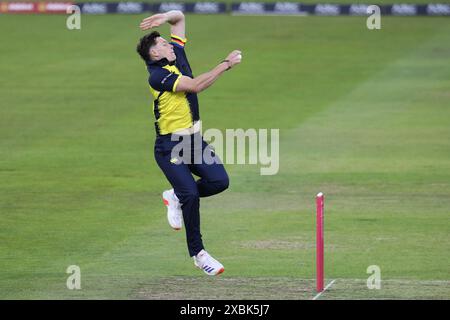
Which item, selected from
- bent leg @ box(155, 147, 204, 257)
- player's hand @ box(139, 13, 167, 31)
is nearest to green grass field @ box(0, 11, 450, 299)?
bent leg @ box(155, 147, 204, 257)

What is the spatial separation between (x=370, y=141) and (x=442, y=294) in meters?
10.9

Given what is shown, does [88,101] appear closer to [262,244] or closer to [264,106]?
[264,106]

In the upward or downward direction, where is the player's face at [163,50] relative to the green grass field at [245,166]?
upward

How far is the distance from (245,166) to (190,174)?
8026 millimetres

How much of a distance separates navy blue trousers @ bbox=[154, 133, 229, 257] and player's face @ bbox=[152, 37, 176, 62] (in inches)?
33.6

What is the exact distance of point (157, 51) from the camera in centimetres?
1271

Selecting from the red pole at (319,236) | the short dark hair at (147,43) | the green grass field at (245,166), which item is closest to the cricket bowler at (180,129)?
the short dark hair at (147,43)

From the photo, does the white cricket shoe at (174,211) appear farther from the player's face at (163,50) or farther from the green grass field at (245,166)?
the player's face at (163,50)

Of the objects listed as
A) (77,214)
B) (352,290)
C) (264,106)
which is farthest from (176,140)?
(264,106)

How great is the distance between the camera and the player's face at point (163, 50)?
1266 cm

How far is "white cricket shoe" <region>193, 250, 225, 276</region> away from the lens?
1259 centimetres

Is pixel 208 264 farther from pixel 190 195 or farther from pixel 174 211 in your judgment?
pixel 174 211

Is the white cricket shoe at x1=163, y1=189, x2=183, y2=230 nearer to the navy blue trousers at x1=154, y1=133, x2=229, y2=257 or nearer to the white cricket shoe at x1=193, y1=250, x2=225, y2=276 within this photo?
the navy blue trousers at x1=154, y1=133, x2=229, y2=257

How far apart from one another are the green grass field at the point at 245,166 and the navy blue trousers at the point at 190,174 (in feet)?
2.22
